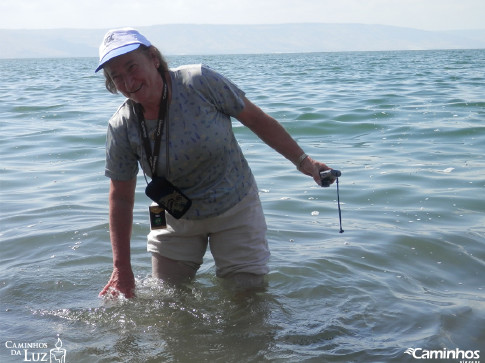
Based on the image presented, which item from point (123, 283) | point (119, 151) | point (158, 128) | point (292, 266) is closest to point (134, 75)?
point (158, 128)

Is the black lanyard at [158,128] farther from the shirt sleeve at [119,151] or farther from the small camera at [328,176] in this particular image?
the small camera at [328,176]

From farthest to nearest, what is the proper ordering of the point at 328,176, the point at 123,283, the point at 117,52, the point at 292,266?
Answer: 1. the point at 292,266
2. the point at 123,283
3. the point at 328,176
4. the point at 117,52

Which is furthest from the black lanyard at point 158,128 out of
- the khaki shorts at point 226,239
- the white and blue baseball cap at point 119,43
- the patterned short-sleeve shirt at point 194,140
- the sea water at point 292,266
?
the sea water at point 292,266

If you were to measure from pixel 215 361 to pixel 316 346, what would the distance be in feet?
2.03

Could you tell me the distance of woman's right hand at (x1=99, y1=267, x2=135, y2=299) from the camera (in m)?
4.49

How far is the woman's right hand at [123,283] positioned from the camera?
14.7ft

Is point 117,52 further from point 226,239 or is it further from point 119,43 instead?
point 226,239

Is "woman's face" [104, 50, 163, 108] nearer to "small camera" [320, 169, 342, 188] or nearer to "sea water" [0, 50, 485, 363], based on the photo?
"small camera" [320, 169, 342, 188]

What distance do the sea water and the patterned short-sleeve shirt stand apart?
34.6 inches

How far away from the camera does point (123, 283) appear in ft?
14.8

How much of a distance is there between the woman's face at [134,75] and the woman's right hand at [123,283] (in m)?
1.13

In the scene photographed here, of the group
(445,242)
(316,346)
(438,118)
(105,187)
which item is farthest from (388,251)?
(438,118)

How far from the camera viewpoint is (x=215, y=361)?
13.4 ft

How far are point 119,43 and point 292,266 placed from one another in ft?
8.65
